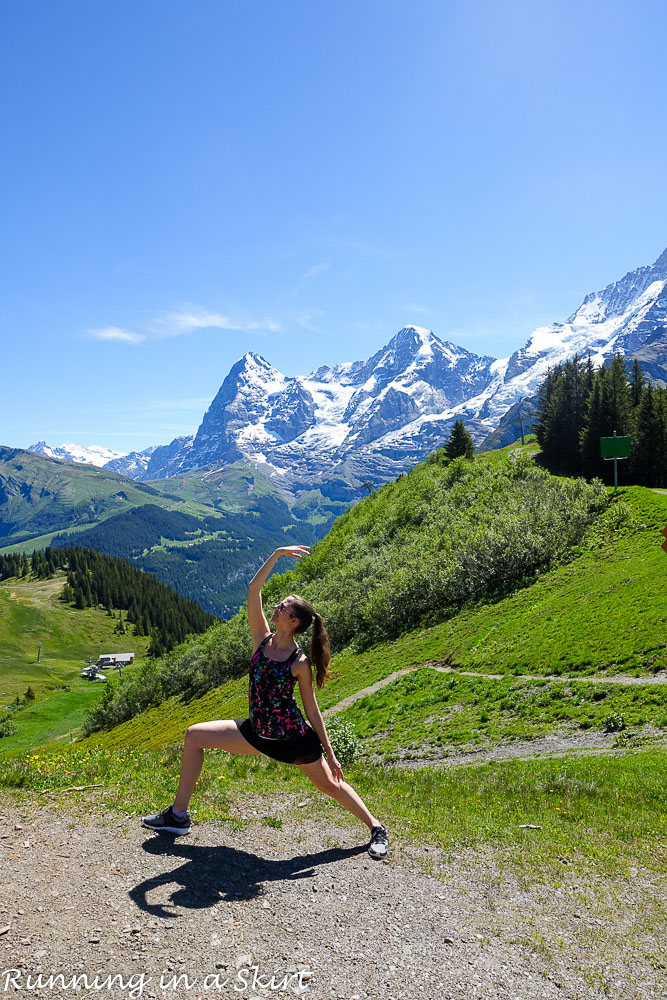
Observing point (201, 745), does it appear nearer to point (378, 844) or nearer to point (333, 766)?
point (333, 766)

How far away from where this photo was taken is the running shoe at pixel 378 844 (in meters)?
8.45

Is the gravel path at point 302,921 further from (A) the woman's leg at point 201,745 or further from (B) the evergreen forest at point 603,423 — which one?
(B) the evergreen forest at point 603,423

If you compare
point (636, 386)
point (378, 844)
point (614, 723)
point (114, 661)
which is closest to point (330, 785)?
point (378, 844)

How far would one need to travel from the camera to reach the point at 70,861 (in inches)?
313

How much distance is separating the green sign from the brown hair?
2279 inches

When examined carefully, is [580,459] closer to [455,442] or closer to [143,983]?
[455,442]

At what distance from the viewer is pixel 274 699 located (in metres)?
8.12

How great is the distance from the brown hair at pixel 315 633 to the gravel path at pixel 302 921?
9.75ft

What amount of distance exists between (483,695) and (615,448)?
41043 mm

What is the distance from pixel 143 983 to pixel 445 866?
482 cm

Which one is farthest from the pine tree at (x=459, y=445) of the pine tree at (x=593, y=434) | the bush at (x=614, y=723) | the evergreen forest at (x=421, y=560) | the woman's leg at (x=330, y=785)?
the woman's leg at (x=330, y=785)

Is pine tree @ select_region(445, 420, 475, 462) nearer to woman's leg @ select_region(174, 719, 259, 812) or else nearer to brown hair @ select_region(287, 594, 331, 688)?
brown hair @ select_region(287, 594, 331, 688)

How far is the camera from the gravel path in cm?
579

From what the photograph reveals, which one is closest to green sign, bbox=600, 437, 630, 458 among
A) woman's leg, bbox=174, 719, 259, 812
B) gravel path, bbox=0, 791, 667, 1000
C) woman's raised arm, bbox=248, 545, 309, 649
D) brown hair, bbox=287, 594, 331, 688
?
gravel path, bbox=0, 791, 667, 1000
